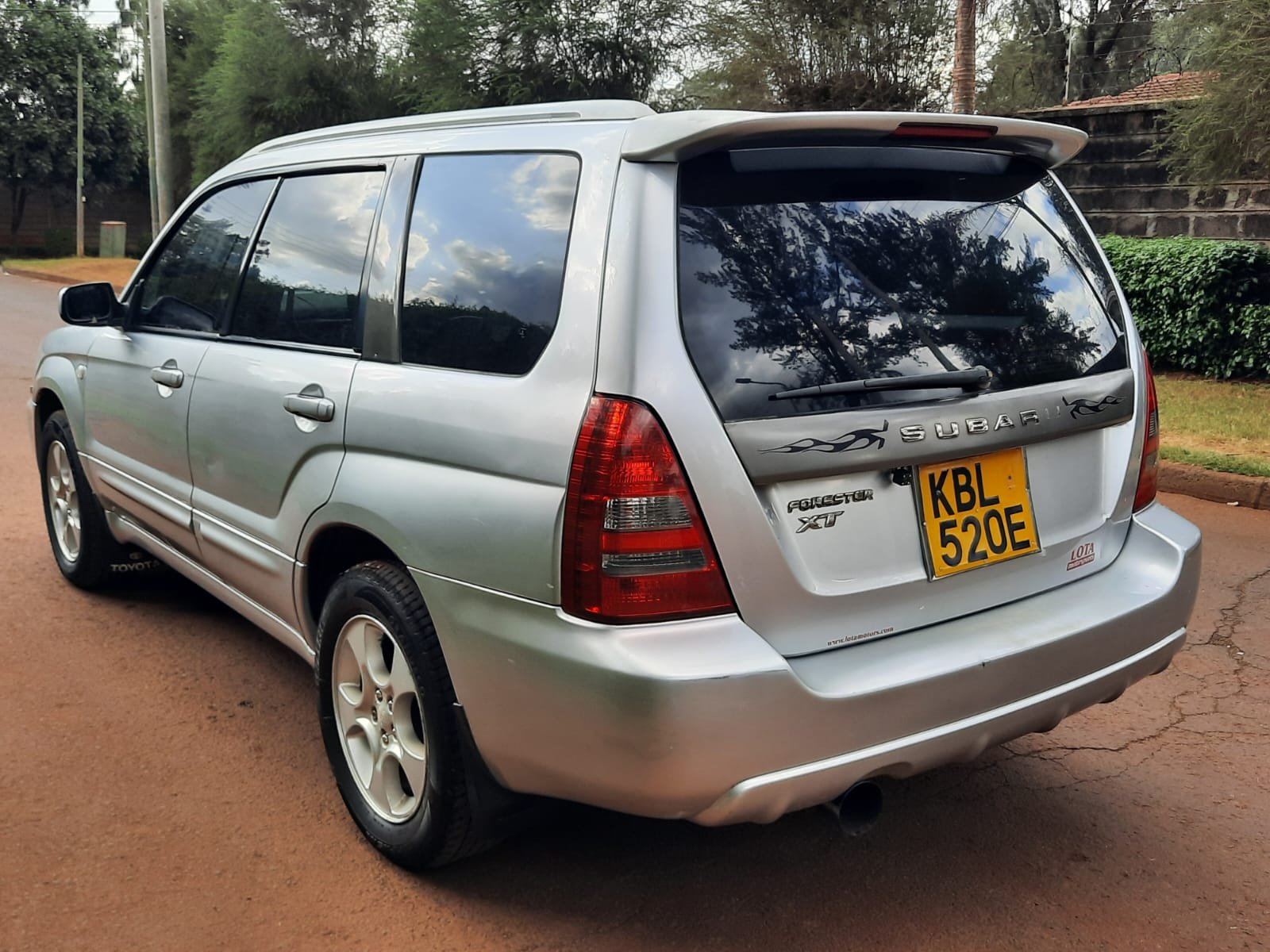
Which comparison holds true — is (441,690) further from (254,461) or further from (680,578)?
(254,461)

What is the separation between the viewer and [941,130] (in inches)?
106

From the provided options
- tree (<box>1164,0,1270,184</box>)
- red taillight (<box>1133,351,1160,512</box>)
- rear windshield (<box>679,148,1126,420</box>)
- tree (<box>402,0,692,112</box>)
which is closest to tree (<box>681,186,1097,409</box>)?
rear windshield (<box>679,148,1126,420</box>)

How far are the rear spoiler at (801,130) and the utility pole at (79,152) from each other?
37735 mm

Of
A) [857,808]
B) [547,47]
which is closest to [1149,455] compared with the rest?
[857,808]

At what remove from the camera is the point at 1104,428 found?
2.94m

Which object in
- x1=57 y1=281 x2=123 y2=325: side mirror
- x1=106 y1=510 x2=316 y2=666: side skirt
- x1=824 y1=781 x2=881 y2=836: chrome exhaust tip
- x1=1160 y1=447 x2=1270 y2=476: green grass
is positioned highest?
x1=57 y1=281 x2=123 y2=325: side mirror

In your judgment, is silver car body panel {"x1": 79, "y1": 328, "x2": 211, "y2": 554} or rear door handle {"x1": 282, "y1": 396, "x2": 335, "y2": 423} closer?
rear door handle {"x1": 282, "y1": 396, "x2": 335, "y2": 423}

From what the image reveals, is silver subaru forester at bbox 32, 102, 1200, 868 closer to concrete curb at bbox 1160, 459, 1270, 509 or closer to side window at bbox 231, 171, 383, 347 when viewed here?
side window at bbox 231, 171, 383, 347

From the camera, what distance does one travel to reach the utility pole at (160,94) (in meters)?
19.6

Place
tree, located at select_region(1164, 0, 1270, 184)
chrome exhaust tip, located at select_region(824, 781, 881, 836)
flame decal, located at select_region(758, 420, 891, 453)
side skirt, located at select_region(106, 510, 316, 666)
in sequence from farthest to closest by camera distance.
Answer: tree, located at select_region(1164, 0, 1270, 184), side skirt, located at select_region(106, 510, 316, 666), chrome exhaust tip, located at select_region(824, 781, 881, 836), flame decal, located at select_region(758, 420, 891, 453)

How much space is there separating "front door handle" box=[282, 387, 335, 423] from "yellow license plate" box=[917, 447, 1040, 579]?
148 cm

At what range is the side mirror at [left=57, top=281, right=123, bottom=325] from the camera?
4312 mm

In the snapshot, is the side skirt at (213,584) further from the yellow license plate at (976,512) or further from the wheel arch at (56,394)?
Result: the yellow license plate at (976,512)

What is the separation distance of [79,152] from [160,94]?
1898 cm
